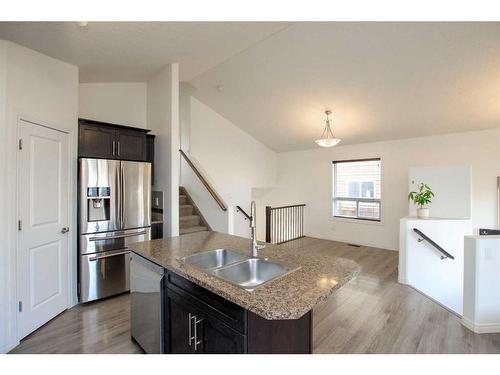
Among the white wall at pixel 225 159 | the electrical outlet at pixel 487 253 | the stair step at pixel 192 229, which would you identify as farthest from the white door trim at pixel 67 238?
the electrical outlet at pixel 487 253

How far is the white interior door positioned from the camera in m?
2.38

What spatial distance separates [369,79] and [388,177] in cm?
254

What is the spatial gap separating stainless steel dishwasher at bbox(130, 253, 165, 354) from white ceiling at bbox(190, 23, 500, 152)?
3272mm

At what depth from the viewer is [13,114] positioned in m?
2.29

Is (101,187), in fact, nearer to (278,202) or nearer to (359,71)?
(359,71)

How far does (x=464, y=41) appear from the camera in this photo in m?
2.89

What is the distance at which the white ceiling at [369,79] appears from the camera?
9.89 feet

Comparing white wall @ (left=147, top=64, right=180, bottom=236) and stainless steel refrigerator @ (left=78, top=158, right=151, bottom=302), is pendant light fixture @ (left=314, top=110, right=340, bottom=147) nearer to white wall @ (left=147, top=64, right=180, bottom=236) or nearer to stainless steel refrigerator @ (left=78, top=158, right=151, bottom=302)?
white wall @ (left=147, top=64, right=180, bottom=236)

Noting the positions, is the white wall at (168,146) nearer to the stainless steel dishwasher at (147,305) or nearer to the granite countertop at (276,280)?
the granite countertop at (276,280)

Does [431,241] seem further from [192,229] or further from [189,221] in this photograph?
[189,221]

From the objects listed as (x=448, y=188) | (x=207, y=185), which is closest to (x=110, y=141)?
(x=207, y=185)

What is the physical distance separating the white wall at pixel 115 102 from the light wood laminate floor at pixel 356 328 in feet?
8.74
